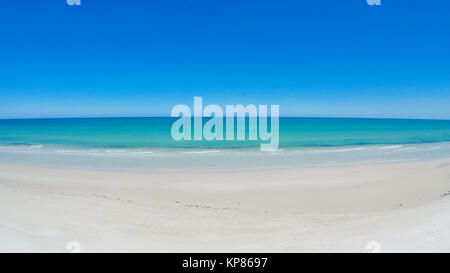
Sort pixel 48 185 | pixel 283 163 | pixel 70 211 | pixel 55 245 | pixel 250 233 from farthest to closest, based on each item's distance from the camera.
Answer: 1. pixel 283 163
2. pixel 48 185
3. pixel 70 211
4. pixel 250 233
5. pixel 55 245

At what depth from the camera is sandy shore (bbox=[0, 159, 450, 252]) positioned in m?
4.02

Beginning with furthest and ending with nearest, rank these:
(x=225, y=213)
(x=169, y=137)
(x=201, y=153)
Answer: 1. (x=169, y=137)
2. (x=201, y=153)
3. (x=225, y=213)

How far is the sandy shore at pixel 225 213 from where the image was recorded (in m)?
4.02

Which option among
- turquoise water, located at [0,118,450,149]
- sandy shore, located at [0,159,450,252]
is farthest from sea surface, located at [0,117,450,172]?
sandy shore, located at [0,159,450,252]

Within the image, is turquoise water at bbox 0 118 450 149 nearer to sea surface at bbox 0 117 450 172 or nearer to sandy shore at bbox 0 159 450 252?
sea surface at bbox 0 117 450 172

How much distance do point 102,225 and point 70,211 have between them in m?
1.22

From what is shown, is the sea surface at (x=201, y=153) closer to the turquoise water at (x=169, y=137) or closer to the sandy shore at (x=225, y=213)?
the turquoise water at (x=169, y=137)

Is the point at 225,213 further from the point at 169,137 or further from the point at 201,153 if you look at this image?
the point at 169,137

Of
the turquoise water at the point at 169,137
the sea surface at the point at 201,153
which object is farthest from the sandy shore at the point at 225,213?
the turquoise water at the point at 169,137

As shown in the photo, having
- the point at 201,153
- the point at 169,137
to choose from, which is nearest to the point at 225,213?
the point at 201,153

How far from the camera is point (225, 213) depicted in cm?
566

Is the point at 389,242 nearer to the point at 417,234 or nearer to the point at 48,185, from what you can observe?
the point at 417,234
